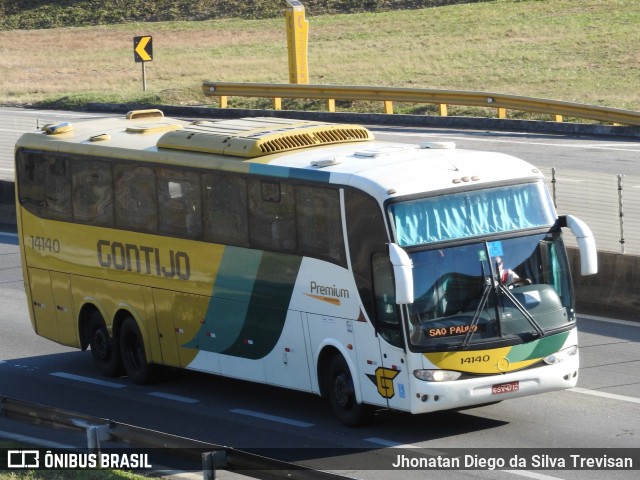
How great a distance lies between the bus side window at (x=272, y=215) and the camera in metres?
13.4

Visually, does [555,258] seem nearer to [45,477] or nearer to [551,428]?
[551,428]

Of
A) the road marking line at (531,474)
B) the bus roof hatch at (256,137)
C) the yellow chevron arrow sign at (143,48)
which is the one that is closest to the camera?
the road marking line at (531,474)

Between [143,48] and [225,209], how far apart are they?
29270 millimetres

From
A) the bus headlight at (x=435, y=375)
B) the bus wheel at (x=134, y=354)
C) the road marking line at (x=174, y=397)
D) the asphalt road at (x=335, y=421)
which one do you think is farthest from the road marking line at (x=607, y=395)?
the bus wheel at (x=134, y=354)

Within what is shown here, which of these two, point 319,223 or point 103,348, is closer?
point 319,223

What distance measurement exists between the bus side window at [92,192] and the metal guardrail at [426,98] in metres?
18.4

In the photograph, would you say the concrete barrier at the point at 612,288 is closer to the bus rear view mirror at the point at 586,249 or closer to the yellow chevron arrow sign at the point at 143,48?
the bus rear view mirror at the point at 586,249

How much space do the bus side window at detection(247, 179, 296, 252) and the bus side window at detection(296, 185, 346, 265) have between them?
0.45 feet

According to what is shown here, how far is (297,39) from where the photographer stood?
39719 millimetres

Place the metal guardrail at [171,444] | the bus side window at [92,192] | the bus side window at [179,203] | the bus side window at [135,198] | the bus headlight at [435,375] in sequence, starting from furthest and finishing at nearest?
the bus side window at [92,192], the bus side window at [135,198], the bus side window at [179,203], the bus headlight at [435,375], the metal guardrail at [171,444]

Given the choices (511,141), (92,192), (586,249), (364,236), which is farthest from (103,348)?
(511,141)

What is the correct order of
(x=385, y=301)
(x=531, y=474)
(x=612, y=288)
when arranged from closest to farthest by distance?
1. (x=531, y=474)
2. (x=385, y=301)
3. (x=612, y=288)

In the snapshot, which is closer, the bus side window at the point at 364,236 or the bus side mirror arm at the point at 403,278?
the bus side mirror arm at the point at 403,278

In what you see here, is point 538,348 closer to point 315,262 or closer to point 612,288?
point 315,262
